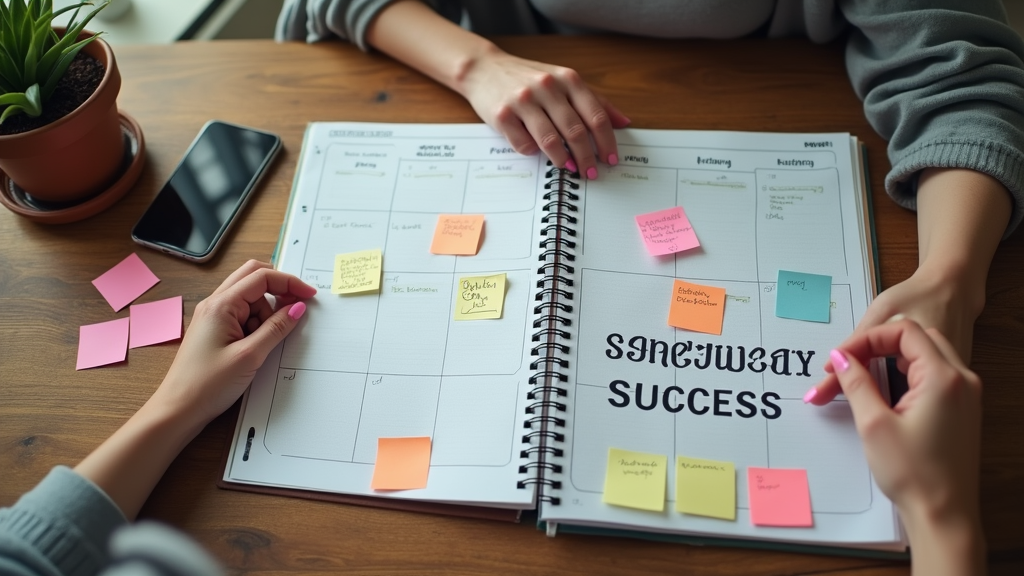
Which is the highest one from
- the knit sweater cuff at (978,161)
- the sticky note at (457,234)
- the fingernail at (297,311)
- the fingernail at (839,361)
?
the knit sweater cuff at (978,161)

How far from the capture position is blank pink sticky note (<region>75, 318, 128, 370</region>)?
34.9 inches

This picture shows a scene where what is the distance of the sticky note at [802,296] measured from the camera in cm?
83

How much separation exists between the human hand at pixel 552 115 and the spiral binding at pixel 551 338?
0.10 feet

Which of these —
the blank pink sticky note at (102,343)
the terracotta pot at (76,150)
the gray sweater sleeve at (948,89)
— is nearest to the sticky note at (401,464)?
the blank pink sticky note at (102,343)

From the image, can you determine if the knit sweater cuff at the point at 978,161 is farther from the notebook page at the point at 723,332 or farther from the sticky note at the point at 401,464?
the sticky note at the point at 401,464

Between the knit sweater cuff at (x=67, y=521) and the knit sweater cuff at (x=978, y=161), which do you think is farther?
the knit sweater cuff at (x=978, y=161)

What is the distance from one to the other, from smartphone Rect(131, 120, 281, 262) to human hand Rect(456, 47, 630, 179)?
1.06ft

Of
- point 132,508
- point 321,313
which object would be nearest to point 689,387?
point 321,313

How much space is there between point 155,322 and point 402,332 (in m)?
0.31

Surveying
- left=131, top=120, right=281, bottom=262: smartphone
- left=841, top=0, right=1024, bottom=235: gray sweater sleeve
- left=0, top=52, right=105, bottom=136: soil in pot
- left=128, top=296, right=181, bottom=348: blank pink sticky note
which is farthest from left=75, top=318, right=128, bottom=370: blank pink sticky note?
left=841, top=0, right=1024, bottom=235: gray sweater sleeve

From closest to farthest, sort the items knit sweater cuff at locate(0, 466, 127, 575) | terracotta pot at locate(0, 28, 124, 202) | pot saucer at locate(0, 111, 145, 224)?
1. knit sweater cuff at locate(0, 466, 127, 575)
2. terracotta pot at locate(0, 28, 124, 202)
3. pot saucer at locate(0, 111, 145, 224)

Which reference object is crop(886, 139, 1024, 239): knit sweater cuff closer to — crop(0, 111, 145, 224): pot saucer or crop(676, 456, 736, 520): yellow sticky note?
crop(676, 456, 736, 520): yellow sticky note

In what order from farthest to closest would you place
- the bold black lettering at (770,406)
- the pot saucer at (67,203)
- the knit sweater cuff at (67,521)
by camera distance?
the pot saucer at (67,203) < the bold black lettering at (770,406) < the knit sweater cuff at (67,521)

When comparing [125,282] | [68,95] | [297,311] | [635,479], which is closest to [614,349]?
[635,479]
